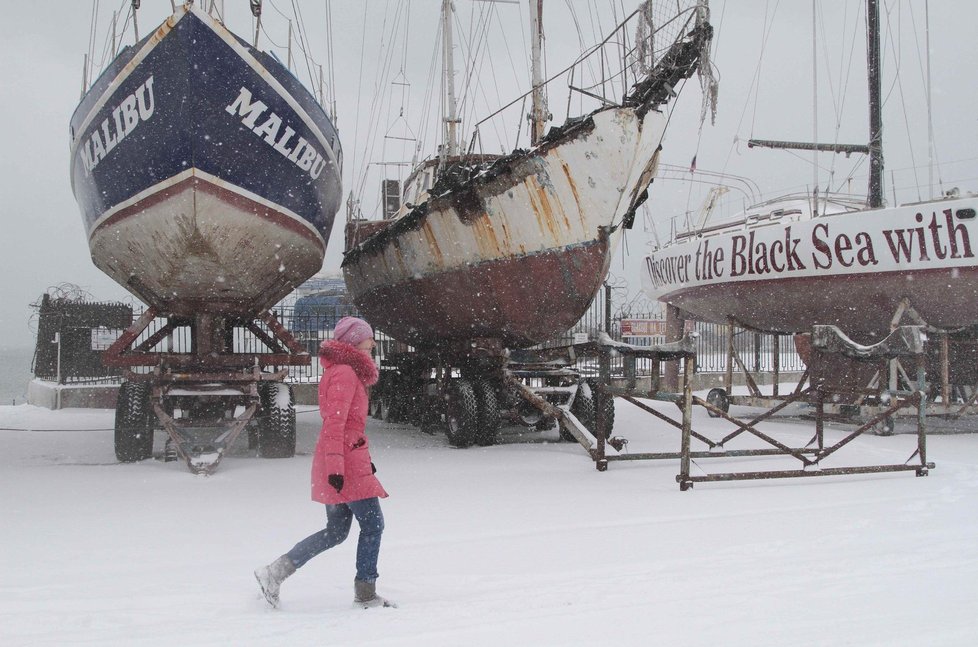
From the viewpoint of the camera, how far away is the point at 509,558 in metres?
3.94

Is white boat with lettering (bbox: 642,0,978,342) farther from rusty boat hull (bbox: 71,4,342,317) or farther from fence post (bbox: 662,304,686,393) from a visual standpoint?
rusty boat hull (bbox: 71,4,342,317)

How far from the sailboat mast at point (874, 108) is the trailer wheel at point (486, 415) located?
8.67 metres

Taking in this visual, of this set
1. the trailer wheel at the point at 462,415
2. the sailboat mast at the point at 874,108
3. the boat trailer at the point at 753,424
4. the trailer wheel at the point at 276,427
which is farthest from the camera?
the sailboat mast at the point at 874,108

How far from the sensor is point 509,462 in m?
7.25

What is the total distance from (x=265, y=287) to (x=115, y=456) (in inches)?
91.5

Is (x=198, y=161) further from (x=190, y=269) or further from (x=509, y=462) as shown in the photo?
(x=509, y=462)

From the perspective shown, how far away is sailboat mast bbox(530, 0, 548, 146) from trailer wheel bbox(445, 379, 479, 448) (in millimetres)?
4693

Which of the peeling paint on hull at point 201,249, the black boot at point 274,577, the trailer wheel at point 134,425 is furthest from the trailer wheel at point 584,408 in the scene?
the black boot at point 274,577

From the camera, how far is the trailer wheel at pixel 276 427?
7.39 meters

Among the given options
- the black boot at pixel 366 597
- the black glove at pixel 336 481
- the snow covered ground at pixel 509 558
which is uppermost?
the black glove at pixel 336 481

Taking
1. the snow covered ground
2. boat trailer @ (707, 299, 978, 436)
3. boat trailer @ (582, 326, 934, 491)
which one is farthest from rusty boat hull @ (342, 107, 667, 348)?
boat trailer @ (707, 299, 978, 436)

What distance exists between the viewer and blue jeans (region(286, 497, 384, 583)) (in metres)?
3.12

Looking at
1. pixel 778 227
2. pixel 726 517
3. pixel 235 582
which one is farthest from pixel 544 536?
pixel 778 227

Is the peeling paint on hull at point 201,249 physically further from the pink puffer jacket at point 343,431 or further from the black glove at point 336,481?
the black glove at point 336,481
